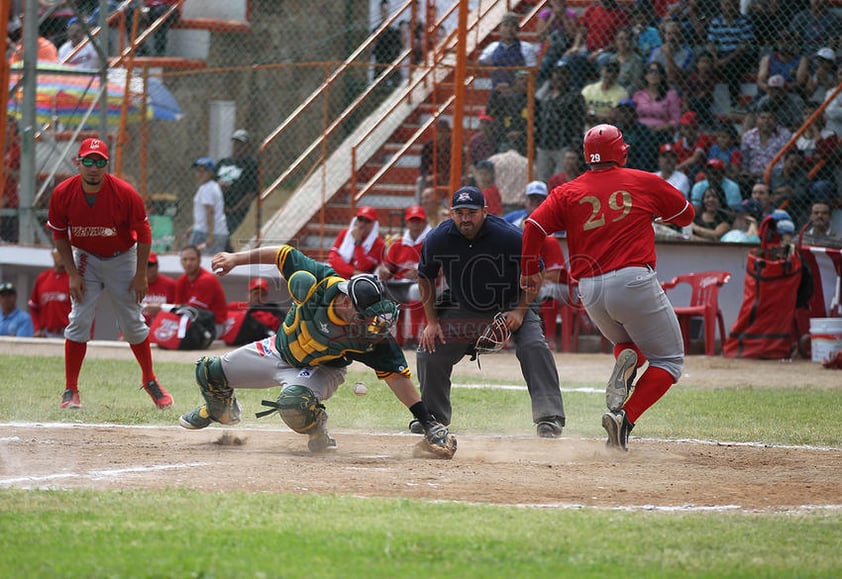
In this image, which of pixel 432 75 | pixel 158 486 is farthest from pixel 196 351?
pixel 158 486

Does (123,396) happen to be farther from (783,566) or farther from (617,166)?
(783,566)

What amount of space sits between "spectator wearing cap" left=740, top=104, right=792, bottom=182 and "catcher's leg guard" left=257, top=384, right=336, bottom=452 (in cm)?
971

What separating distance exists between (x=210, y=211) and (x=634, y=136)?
19.4 ft

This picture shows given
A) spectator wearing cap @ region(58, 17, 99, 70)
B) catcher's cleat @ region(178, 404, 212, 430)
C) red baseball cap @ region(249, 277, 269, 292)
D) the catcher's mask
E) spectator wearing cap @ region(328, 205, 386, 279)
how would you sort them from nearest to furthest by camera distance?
the catcher's mask → catcher's cleat @ region(178, 404, 212, 430) → spectator wearing cap @ region(328, 205, 386, 279) → red baseball cap @ region(249, 277, 269, 292) → spectator wearing cap @ region(58, 17, 99, 70)

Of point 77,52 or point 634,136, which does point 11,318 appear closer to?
point 77,52

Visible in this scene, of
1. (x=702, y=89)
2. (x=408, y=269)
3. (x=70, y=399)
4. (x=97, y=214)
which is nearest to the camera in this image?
(x=97, y=214)

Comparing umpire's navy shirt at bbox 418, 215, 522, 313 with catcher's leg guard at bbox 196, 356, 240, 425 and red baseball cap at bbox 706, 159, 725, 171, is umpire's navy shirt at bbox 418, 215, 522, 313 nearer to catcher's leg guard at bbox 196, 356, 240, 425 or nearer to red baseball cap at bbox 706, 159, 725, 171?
catcher's leg guard at bbox 196, 356, 240, 425

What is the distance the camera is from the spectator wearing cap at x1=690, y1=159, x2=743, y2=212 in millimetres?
15625

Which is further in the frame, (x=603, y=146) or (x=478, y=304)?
(x=478, y=304)

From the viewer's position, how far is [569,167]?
1583 cm

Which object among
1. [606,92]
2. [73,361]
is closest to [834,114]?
[606,92]

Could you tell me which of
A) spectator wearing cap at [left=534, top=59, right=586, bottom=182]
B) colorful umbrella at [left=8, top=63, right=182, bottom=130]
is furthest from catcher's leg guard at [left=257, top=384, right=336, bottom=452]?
colorful umbrella at [left=8, top=63, right=182, bottom=130]

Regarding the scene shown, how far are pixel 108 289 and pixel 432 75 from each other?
10137 millimetres

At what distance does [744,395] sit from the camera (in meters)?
11.4
